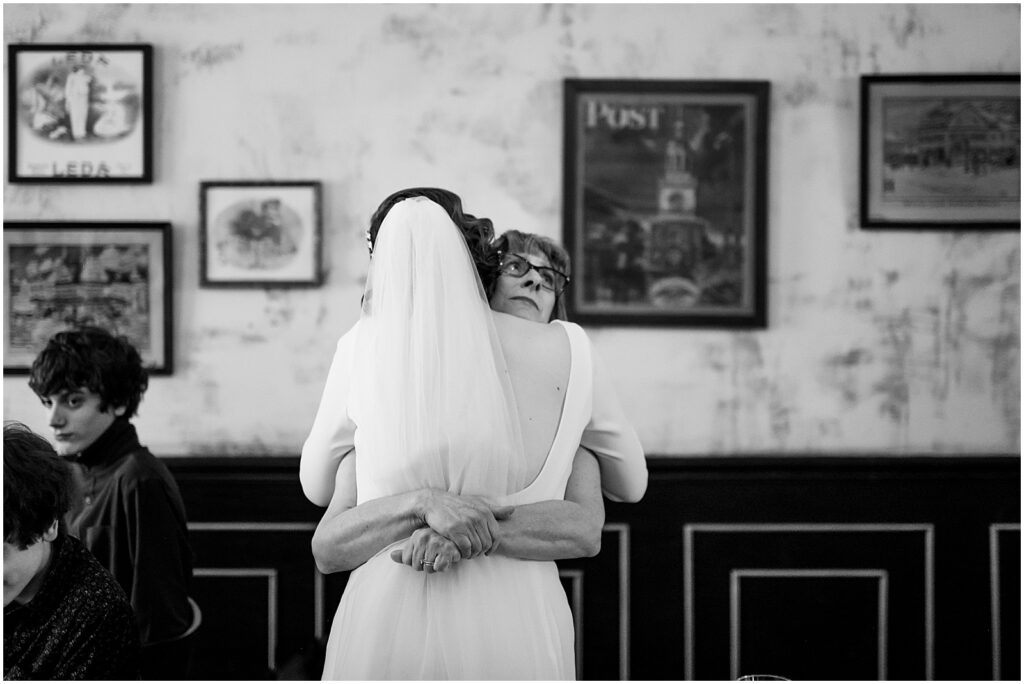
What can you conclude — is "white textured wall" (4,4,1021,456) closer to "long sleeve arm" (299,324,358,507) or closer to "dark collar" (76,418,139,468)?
"dark collar" (76,418,139,468)

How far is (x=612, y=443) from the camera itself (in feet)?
5.64

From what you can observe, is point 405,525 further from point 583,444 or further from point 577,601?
point 577,601

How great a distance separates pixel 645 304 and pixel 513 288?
3.77 ft

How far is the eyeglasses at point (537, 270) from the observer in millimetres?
2039

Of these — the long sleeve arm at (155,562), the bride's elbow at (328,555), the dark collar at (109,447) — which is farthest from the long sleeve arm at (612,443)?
the dark collar at (109,447)

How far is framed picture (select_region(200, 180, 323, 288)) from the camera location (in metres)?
3.06

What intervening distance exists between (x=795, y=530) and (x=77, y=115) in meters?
2.74

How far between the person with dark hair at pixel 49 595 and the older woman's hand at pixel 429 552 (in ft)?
1.66

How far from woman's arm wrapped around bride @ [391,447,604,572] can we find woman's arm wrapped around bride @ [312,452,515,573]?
0.01m

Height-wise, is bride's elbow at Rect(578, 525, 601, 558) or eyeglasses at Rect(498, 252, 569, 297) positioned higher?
eyeglasses at Rect(498, 252, 569, 297)

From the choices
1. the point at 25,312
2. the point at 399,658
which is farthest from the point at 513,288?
the point at 25,312

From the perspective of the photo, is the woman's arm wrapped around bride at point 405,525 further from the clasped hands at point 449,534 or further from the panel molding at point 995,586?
the panel molding at point 995,586

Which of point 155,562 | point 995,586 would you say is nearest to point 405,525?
point 155,562

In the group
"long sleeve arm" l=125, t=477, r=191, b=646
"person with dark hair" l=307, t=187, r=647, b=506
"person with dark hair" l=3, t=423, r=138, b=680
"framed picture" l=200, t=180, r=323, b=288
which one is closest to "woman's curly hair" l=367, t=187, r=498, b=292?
"person with dark hair" l=307, t=187, r=647, b=506
